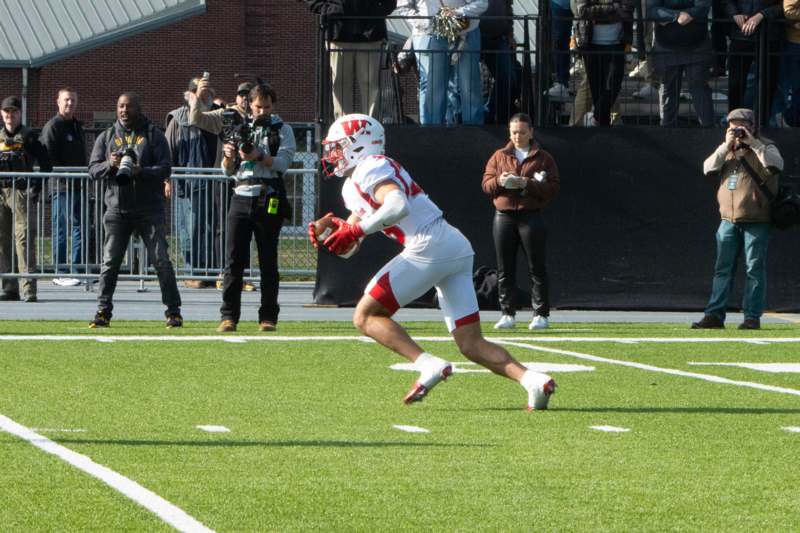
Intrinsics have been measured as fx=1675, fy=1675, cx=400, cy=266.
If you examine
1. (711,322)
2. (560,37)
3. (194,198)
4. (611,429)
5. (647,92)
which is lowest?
(711,322)

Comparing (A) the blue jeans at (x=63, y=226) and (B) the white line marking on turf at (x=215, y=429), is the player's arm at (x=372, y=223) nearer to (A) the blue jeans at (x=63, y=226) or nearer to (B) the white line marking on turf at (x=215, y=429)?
(B) the white line marking on turf at (x=215, y=429)

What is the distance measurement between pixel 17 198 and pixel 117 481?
41.8ft

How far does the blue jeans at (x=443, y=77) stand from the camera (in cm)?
1834

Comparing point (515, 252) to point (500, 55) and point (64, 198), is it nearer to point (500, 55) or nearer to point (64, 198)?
point (500, 55)

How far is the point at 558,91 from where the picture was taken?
62.8ft

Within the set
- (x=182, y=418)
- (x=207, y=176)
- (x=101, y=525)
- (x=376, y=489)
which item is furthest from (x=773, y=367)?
(x=207, y=176)

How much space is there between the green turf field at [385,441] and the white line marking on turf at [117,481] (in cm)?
6

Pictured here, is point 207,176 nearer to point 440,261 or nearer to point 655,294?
point 655,294

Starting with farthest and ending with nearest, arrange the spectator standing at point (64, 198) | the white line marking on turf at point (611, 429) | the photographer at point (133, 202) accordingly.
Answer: the spectator standing at point (64, 198)
the photographer at point (133, 202)
the white line marking on turf at point (611, 429)

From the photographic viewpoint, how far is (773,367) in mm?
13016

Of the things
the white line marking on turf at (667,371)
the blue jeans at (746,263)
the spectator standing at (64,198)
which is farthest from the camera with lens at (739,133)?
the spectator standing at (64,198)

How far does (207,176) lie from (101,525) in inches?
589

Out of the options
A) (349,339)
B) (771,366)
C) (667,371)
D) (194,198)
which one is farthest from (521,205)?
(194,198)

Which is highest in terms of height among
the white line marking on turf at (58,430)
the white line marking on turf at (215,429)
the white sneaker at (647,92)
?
the white sneaker at (647,92)
